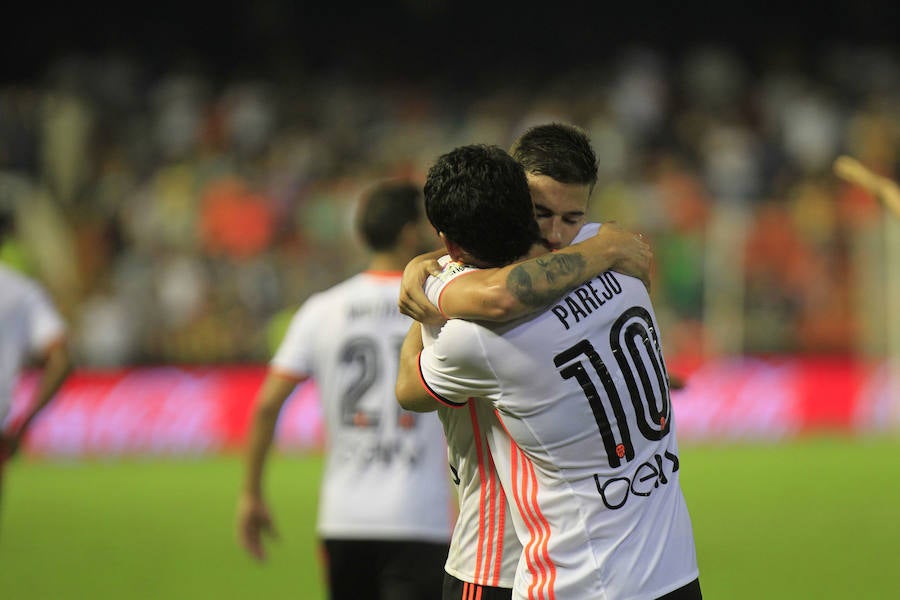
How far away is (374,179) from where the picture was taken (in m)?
17.0

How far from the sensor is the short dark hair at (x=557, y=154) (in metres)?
3.06

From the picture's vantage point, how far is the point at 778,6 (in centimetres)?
2181

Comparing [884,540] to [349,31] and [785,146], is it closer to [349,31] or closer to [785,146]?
[785,146]

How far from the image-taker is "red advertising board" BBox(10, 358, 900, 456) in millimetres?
13625

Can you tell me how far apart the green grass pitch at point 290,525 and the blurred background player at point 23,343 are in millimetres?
2350

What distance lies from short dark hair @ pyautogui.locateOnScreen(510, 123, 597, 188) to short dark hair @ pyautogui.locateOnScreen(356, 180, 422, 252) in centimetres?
155

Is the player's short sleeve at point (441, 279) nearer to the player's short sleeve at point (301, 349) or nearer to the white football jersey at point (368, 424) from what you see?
the white football jersey at point (368, 424)

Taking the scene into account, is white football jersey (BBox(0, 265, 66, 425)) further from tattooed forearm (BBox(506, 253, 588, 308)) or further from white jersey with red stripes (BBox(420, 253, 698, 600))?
tattooed forearm (BBox(506, 253, 588, 308))

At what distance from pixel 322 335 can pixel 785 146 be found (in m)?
15.4

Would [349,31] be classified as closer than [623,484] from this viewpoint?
No

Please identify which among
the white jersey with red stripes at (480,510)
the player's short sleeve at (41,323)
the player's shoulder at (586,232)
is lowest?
the white jersey with red stripes at (480,510)

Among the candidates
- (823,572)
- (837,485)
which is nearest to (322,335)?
(823,572)

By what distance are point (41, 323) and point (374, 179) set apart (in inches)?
453

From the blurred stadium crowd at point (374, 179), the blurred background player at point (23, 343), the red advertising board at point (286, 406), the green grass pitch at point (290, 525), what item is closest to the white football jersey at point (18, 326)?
the blurred background player at point (23, 343)
